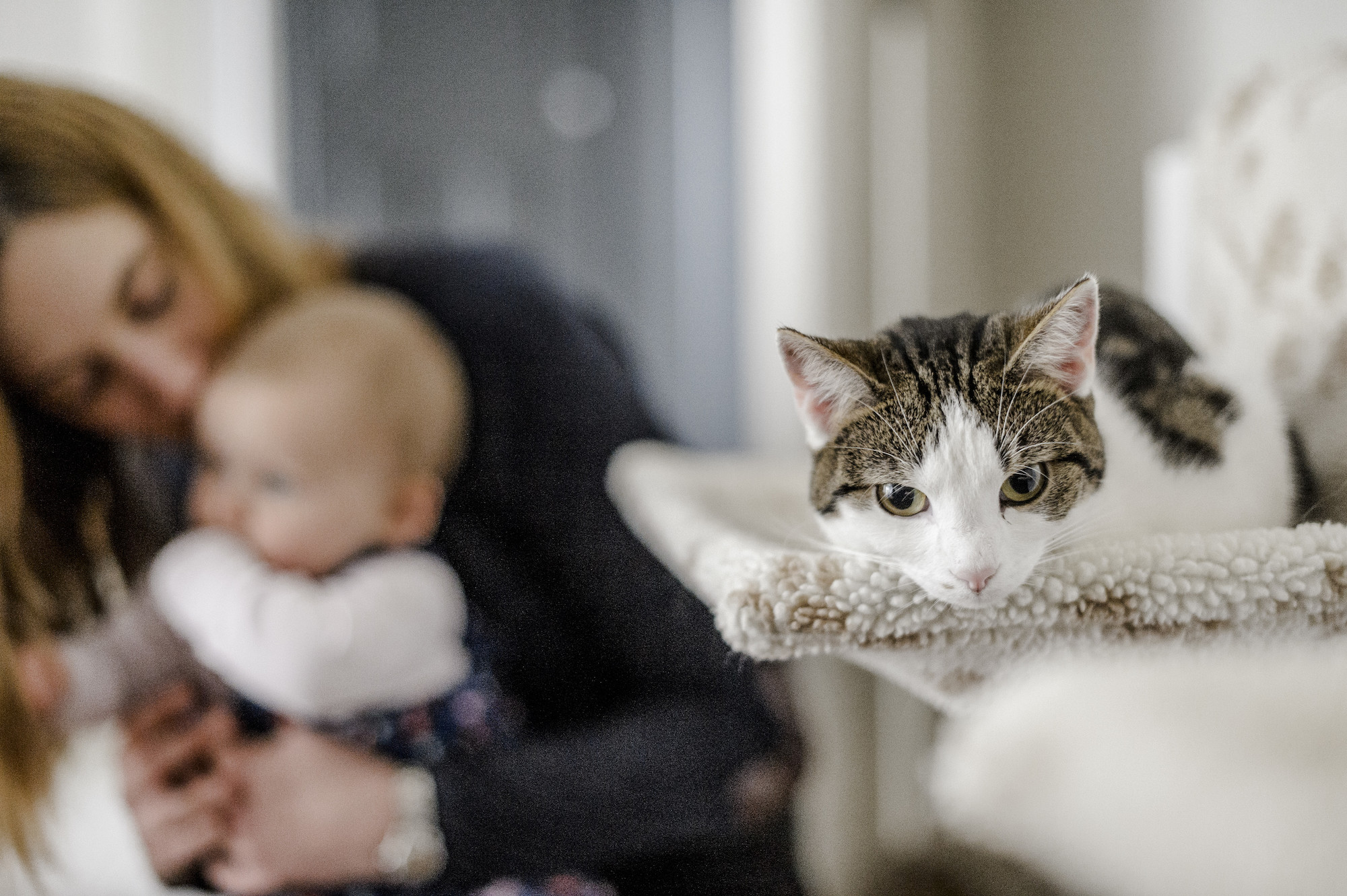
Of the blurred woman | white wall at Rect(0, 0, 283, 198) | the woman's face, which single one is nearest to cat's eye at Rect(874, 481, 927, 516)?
the blurred woman

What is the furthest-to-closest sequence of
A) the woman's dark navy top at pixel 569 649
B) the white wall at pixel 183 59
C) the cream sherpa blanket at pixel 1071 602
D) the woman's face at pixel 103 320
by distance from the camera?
the white wall at pixel 183 59 → the woman's dark navy top at pixel 569 649 → the woman's face at pixel 103 320 → the cream sherpa blanket at pixel 1071 602

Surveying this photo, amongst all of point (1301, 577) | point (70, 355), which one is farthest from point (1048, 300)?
point (70, 355)

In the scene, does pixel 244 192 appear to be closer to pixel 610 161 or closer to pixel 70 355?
pixel 70 355

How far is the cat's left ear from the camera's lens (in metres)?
0.27

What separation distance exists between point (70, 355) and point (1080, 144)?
0.78 meters

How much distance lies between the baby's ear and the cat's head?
543 mm

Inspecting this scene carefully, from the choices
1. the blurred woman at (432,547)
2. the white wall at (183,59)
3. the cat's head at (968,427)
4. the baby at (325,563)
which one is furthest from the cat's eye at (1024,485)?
the white wall at (183,59)

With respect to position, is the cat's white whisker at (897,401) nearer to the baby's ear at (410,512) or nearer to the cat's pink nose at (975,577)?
the cat's pink nose at (975,577)

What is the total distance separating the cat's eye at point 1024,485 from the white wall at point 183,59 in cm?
124

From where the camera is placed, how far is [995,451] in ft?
0.91

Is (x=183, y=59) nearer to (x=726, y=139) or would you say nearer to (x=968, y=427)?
(x=726, y=139)

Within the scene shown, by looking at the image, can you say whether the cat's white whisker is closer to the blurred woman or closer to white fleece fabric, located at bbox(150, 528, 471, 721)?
the blurred woman

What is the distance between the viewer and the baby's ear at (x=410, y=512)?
0.76 m

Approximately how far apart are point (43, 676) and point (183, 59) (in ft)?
3.42
